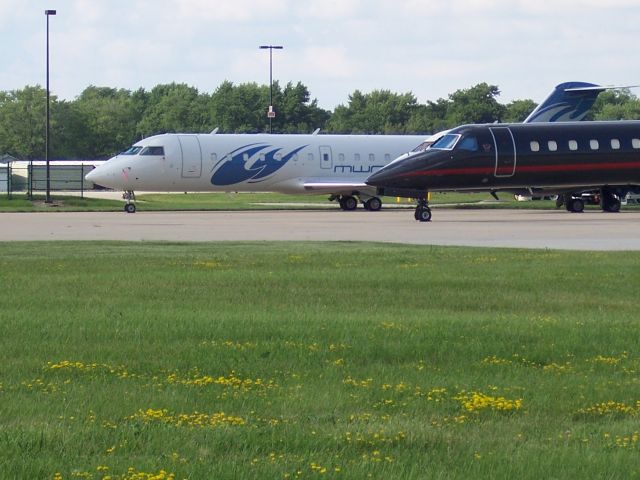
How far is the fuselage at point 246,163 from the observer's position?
47375 millimetres

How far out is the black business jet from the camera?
38.1m

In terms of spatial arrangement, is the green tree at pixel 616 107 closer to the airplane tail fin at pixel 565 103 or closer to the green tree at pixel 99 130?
the green tree at pixel 99 130

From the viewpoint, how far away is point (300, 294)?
51.1 feet

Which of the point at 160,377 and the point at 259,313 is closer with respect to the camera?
the point at 160,377

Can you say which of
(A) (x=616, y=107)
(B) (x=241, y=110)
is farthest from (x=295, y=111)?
(A) (x=616, y=107)

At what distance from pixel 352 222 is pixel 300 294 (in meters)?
21.5

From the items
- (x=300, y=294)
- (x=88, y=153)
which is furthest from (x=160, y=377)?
(x=88, y=153)

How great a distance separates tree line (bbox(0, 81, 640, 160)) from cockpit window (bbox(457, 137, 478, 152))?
86.8 meters

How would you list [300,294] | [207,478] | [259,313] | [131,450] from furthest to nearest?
1. [300,294]
2. [259,313]
3. [131,450]
4. [207,478]

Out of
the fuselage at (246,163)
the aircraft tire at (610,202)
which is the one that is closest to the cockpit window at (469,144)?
the aircraft tire at (610,202)

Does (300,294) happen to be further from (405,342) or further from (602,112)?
(602,112)

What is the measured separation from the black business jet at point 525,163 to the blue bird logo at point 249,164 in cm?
983

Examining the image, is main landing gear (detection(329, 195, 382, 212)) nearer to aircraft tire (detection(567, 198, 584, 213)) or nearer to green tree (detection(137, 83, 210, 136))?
aircraft tire (detection(567, 198, 584, 213))

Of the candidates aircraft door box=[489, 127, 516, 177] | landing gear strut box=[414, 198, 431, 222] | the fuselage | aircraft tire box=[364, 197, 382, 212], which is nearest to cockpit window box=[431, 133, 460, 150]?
aircraft door box=[489, 127, 516, 177]
